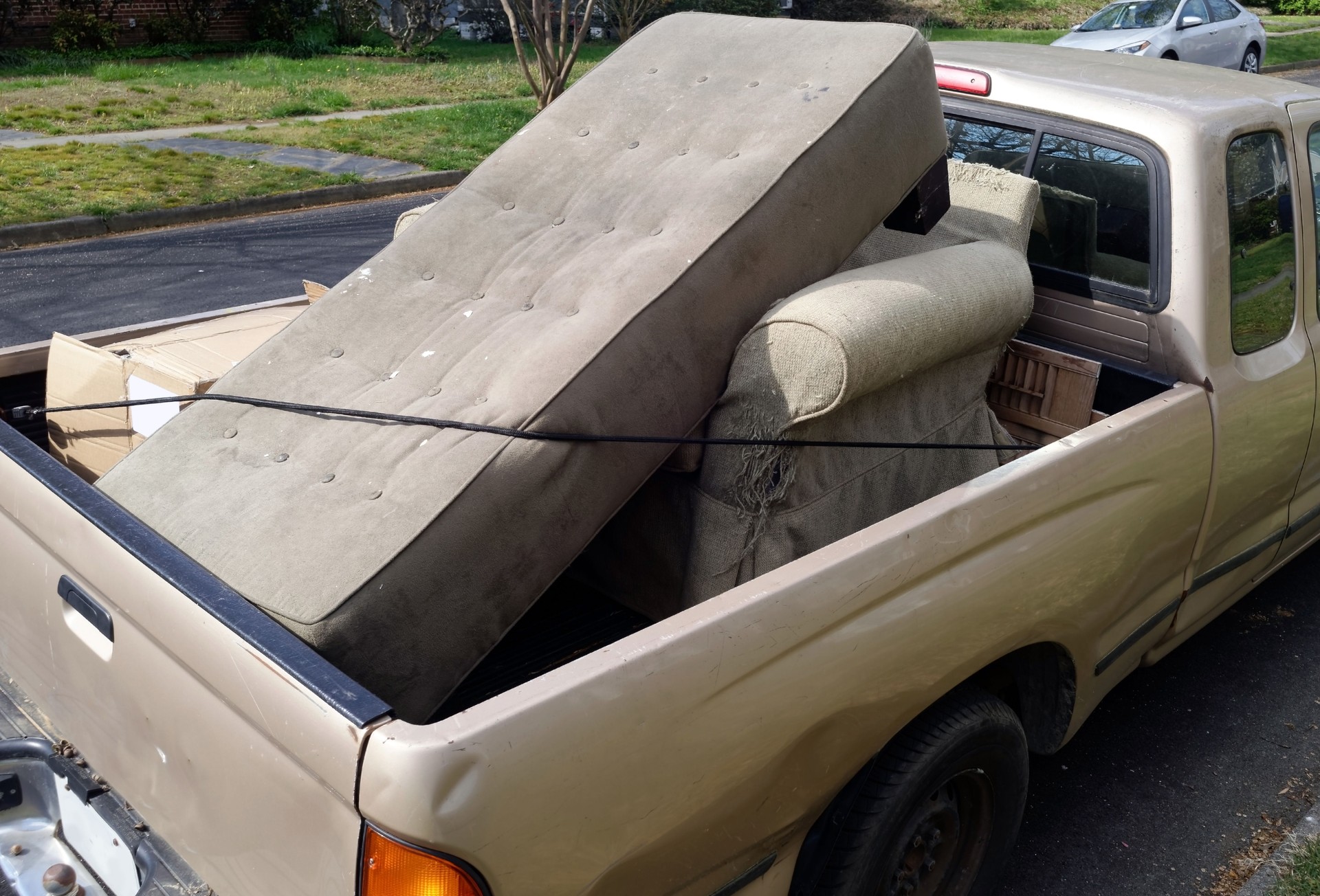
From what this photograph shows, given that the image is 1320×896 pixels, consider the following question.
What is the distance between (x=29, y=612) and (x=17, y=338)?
504 cm

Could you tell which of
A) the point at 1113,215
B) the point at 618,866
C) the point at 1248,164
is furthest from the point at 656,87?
the point at 618,866

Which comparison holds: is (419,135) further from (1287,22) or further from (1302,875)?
(1287,22)

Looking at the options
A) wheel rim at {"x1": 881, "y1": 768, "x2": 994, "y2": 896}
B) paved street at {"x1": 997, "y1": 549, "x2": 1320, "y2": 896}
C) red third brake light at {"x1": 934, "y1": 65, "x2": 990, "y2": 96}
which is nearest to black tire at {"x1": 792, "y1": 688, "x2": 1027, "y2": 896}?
wheel rim at {"x1": 881, "y1": 768, "x2": 994, "y2": 896}

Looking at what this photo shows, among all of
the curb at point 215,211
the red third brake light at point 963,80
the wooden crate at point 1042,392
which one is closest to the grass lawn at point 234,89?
the curb at point 215,211

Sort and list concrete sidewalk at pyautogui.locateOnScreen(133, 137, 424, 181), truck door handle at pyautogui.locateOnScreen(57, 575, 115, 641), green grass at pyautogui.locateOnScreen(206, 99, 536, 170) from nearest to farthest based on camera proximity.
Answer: truck door handle at pyautogui.locateOnScreen(57, 575, 115, 641) → concrete sidewalk at pyautogui.locateOnScreen(133, 137, 424, 181) → green grass at pyautogui.locateOnScreen(206, 99, 536, 170)

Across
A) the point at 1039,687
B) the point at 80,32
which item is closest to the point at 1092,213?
the point at 1039,687

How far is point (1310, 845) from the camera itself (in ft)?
9.74

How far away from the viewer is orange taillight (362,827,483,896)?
1493 mm

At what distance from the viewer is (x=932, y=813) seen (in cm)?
243

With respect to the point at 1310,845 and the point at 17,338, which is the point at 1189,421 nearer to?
the point at 1310,845

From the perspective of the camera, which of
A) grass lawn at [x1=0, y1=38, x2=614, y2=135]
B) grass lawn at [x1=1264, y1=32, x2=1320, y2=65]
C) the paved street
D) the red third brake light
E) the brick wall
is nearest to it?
the paved street

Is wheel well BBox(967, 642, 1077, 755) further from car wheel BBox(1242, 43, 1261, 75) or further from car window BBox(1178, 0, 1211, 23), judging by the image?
car wheel BBox(1242, 43, 1261, 75)

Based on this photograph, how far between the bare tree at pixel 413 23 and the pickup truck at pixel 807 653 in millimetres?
16258

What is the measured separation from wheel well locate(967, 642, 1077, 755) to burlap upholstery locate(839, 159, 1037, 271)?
1090mm
